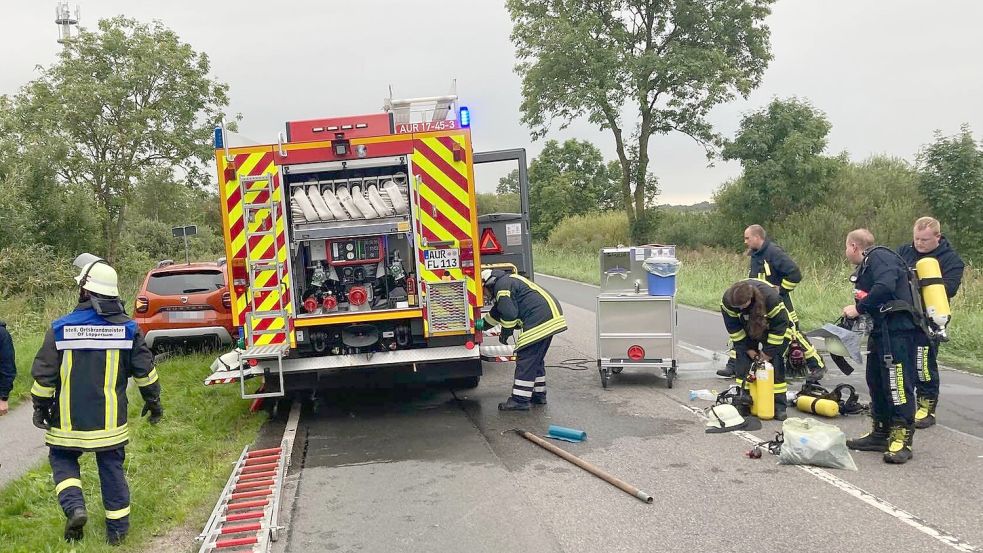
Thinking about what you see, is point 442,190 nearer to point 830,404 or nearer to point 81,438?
point 81,438

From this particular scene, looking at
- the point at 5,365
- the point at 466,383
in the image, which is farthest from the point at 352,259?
the point at 5,365

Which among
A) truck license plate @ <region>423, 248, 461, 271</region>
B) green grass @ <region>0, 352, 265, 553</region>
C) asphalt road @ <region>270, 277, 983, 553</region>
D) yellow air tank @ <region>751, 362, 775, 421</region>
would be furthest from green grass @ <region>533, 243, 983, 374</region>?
green grass @ <region>0, 352, 265, 553</region>

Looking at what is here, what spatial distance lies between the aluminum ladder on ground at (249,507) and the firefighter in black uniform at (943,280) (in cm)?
490

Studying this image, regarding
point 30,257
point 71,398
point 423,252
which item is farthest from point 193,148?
point 71,398

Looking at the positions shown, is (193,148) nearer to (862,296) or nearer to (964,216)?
(862,296)

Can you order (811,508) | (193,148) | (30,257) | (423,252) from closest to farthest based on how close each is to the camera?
(811,508)
(423,252)
(30,257)
(193,148)

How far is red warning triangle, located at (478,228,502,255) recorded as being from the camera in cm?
1069

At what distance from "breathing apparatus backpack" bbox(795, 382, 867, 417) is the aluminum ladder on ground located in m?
4.76

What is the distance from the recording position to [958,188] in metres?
27.0

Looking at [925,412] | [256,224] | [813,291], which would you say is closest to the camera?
[925,412]

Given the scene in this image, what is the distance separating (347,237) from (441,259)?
1027 millimetres

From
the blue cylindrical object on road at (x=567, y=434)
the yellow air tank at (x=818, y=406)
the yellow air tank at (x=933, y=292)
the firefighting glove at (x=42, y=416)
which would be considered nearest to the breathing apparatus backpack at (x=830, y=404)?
the yellow air tank at (x=818, y=406)

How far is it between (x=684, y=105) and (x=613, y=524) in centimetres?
2946

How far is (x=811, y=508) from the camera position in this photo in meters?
4.81
